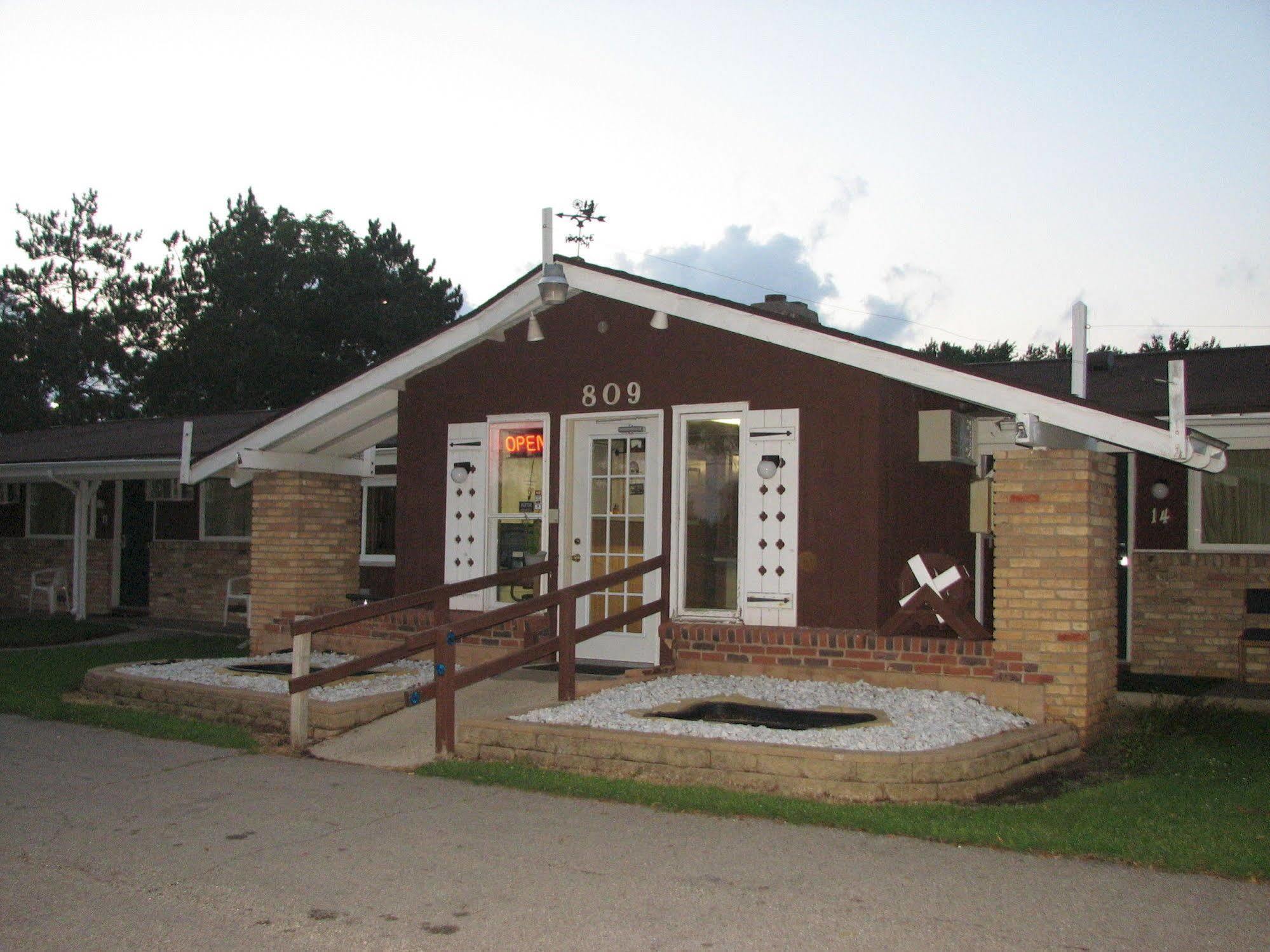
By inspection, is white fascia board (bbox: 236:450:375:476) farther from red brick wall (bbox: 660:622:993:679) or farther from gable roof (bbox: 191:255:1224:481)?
red brick wall (bbox: 660:622:993:679)

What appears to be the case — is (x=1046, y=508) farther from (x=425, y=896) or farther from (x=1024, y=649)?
(x=425, y=896)

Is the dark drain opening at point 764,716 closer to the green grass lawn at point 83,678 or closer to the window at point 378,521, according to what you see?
the green grass lawn at point 83,678

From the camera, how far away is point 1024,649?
8500 millimetres

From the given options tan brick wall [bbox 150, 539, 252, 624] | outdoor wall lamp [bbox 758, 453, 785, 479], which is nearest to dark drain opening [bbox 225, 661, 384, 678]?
outdoor wall lamp [bbox 758, 453, 785, 479]

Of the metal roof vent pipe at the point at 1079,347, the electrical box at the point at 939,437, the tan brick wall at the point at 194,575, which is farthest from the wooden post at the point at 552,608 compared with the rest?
the tan brick wall at the point at 194,575

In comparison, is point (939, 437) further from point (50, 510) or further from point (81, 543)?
point (50, 510)

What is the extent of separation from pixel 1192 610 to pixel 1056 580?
3.74 m

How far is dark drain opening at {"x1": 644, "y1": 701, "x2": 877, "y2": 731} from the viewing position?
26.2 ft

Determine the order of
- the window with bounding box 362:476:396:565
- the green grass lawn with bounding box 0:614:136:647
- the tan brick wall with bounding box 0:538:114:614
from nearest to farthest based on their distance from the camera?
1. the green grass lawn with bounding box 0:614:136:647
2. the window with bounding box 362:476:396:565
3. the tan brick wall with bounding box 0:538:114:614

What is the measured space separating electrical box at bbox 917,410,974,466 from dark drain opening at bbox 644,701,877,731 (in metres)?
2.81

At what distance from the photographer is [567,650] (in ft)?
29.6

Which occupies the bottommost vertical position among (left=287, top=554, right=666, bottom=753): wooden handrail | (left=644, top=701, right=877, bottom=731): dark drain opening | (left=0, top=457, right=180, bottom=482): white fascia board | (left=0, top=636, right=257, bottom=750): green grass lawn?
(left=0, top=636, right=257, bottom=750): green grass lawn

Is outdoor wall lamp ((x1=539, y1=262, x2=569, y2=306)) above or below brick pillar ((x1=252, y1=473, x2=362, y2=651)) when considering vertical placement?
above

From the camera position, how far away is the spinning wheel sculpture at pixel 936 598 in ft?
29.1
